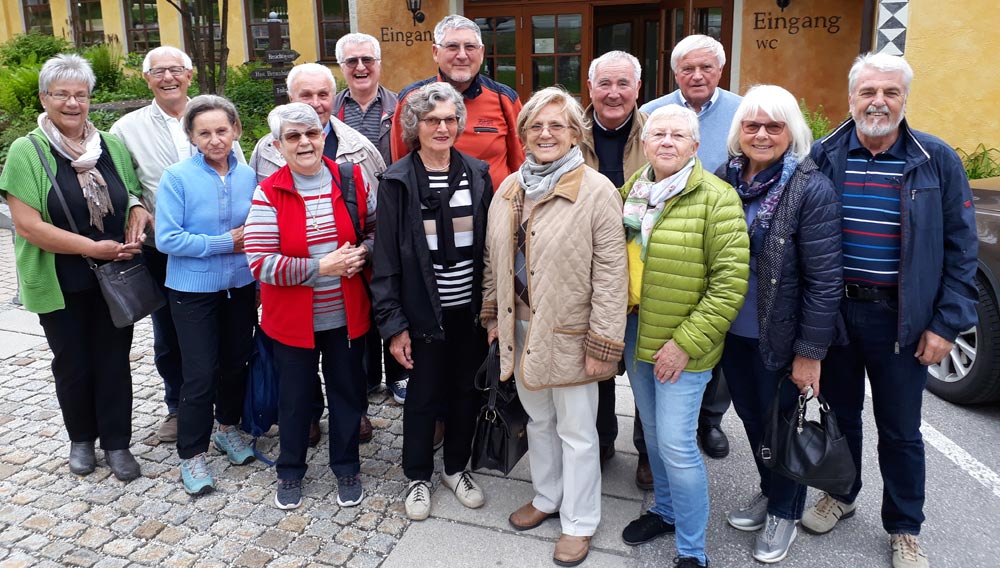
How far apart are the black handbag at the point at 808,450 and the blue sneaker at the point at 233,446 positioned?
2710 mm

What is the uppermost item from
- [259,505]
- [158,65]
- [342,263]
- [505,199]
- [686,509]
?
[158,65]

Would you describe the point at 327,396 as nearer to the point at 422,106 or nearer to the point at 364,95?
the point at 422,106

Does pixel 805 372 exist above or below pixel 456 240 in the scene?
below

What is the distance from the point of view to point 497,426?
334cm

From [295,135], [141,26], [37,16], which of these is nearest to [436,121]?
[295,135]

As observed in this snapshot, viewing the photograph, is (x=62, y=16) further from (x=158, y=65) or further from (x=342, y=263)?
(x=342, y=263)

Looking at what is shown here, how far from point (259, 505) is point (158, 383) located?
2025mm

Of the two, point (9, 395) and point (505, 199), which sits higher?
point (505, 199)

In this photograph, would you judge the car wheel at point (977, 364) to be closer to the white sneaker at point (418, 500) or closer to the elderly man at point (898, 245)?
the elderly man at point (898, 245)

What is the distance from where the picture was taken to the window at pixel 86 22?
16438 mm

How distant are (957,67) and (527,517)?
8178 mm

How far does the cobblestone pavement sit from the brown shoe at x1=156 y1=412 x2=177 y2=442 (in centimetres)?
5

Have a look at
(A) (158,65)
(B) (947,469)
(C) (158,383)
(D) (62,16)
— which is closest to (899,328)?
(B) (947,469)

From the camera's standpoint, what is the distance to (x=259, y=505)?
365 cm
